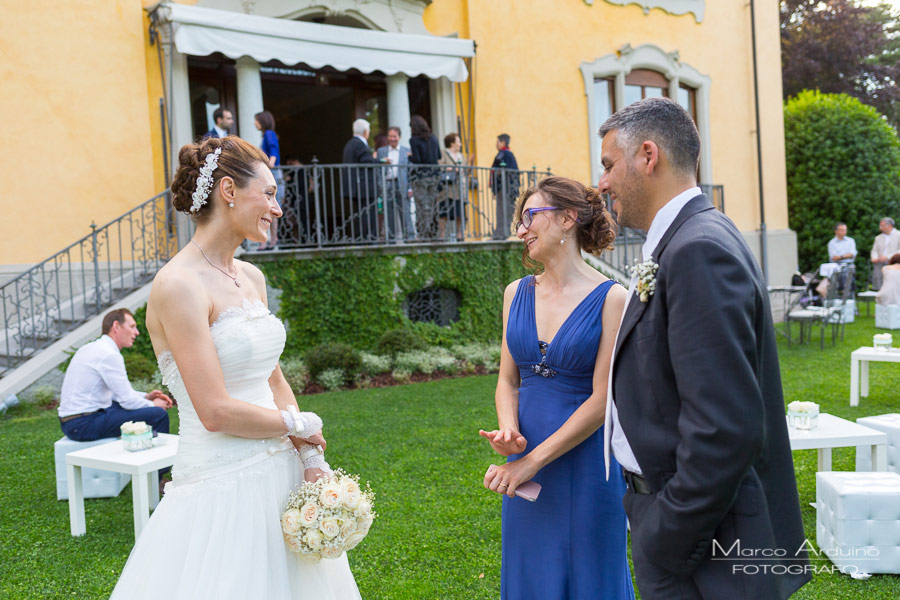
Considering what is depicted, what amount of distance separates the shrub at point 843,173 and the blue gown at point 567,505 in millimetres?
19298

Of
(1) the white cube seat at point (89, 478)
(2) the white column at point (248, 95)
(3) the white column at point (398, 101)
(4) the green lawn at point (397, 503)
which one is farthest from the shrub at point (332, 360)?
(3) the white column at point (398, 101)

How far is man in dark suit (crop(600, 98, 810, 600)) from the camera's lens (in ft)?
5.11

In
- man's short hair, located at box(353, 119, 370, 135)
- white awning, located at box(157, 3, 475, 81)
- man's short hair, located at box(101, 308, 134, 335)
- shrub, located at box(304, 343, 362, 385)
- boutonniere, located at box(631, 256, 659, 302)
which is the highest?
white awning, located at box(157, 3, 475, 81)

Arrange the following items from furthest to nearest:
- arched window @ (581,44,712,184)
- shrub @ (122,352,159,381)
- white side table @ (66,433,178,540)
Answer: arched window @ (581,44,712,184)
shrub @ (122,352,159,381)
white side table @ (66,433,178,540)

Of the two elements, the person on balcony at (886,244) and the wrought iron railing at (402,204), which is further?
the person on balcony at (886,244)

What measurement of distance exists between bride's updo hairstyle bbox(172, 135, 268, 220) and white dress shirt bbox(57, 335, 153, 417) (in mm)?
3456

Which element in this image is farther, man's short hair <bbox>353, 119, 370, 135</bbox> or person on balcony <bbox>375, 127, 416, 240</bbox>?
person on balcony <bbox>375, 127, 416, 240</bbox>

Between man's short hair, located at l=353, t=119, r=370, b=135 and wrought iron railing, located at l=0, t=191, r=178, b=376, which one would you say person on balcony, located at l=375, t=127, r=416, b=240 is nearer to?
man's short hair, located at l=353, t=119, r=370, b=135

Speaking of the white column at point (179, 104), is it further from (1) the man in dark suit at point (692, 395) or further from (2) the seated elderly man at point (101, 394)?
(1) the man in dark suit at point (692, 395)

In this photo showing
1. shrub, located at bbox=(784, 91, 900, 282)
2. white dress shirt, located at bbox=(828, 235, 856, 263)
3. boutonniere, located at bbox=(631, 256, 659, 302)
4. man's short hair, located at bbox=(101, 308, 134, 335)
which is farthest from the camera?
shrub, located at bbox=(784, 91, 900, 282)

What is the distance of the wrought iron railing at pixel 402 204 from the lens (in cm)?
1056

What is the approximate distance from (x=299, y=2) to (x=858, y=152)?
15.2 m

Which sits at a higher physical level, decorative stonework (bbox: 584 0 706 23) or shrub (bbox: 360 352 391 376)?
decorative stonework (bbox: 584 0 706 23)

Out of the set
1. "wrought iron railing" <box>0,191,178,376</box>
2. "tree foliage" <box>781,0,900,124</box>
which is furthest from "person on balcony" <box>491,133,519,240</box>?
"tree foliage" <box>781,0,900,124</box>
